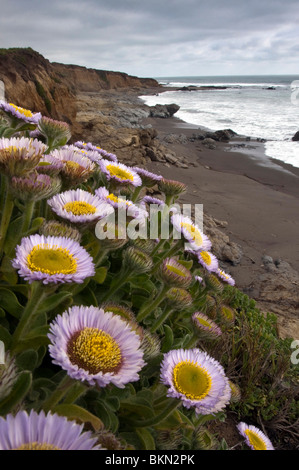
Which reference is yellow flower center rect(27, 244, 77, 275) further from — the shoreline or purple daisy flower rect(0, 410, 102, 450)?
the shoreline

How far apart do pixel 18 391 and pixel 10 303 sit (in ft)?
2.02

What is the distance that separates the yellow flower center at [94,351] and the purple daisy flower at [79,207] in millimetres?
639

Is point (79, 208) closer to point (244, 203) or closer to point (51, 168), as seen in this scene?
point (51, 168)

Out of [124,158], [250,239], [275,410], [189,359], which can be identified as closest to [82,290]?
[189,359]

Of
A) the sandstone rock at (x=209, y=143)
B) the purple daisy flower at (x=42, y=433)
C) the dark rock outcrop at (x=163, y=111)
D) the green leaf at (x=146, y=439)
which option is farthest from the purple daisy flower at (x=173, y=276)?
the dark rock outcrop at (x=163, y=111)

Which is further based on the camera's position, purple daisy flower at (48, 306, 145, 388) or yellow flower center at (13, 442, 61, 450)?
purple daisy flower at (48, 306, 145, 388)

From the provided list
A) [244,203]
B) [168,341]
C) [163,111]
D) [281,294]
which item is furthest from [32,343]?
[163,111]

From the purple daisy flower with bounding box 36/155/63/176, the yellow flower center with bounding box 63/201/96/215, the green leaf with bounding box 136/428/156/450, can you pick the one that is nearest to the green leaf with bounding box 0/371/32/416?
the green leaf with bounding box 136/428/156/450

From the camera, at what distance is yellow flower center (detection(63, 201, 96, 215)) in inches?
74.2

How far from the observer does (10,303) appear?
176cm

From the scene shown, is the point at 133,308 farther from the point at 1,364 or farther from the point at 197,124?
the point at 197,124

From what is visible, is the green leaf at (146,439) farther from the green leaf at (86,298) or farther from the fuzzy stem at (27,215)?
the fuzzy stem at (27,215)

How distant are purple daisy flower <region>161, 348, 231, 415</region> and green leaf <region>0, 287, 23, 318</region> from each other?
0.70 m

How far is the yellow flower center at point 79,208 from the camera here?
1.89m
